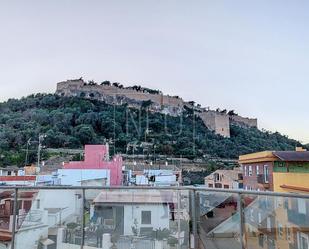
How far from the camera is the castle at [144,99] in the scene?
66312 mm

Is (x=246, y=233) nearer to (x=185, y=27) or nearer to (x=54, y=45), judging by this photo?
(x=185, y=27)

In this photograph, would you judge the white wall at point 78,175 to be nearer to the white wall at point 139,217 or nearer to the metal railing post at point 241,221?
the white wall at point 139,217

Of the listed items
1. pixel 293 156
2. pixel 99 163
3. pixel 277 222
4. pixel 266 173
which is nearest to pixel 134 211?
pixel 277 222

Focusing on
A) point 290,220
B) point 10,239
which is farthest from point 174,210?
point 10,239

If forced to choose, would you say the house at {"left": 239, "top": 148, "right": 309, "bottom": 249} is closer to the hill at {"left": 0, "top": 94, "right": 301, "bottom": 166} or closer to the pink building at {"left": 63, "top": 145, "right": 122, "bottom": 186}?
the pink building at {"left": 63, "top": 145, "right": 122, "bottom": 186}

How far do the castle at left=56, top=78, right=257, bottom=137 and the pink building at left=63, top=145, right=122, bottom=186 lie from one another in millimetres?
38785

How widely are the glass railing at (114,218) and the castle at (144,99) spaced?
60.4 metres

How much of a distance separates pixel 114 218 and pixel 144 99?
2761 inches

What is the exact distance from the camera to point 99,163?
79.2 feet

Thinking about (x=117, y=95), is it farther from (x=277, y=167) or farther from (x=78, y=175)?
(x=277, y=167)

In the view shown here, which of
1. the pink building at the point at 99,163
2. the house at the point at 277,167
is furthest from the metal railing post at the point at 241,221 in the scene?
the pink building at the point at 99,163

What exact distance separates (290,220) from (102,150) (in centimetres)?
2443

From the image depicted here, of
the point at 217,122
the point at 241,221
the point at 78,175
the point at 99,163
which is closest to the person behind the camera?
the point at 241,221

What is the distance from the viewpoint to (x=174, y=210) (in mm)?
2861
